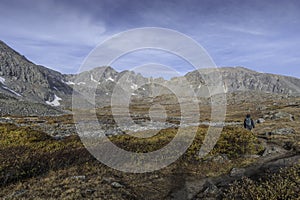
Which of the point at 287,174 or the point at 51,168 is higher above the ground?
the point at 287,174

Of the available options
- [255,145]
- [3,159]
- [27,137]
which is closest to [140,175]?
[3,159]

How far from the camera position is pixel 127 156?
67.2ft

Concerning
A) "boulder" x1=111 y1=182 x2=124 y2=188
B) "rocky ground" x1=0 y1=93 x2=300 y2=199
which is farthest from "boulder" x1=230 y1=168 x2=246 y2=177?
"boulder" x1=111 y1=182 x2=124 y2=188

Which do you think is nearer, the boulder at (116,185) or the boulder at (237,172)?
the boulder at (116,185)

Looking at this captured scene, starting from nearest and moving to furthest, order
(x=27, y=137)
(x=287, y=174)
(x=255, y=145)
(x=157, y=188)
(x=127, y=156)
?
(x=287, y=174), (x=157, y=188), (x=127, y=156), (x=255, y=145), (x=27, y=137)

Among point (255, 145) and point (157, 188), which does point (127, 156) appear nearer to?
point (157, 188)

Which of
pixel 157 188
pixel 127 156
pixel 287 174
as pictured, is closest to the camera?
pixel 287 174

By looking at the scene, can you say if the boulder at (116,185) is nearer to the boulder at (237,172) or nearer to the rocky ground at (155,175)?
the rocky ground at (155,175)

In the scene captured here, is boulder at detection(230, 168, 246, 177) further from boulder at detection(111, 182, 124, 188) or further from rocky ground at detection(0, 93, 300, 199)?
boulder at detection(111, 182, 124, 188)

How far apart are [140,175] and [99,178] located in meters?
2.83

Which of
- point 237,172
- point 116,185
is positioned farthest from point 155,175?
point 237,172

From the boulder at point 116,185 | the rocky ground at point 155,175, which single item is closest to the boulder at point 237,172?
the rocky ground at point 155,175

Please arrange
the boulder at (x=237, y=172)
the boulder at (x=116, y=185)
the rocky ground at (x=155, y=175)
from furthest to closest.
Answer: the boulder at (x=237, y=172) → the boulder at (x=116, y=185) → the rocky ground at (x=155, y=175)

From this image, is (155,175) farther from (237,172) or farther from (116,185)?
(237,172)
